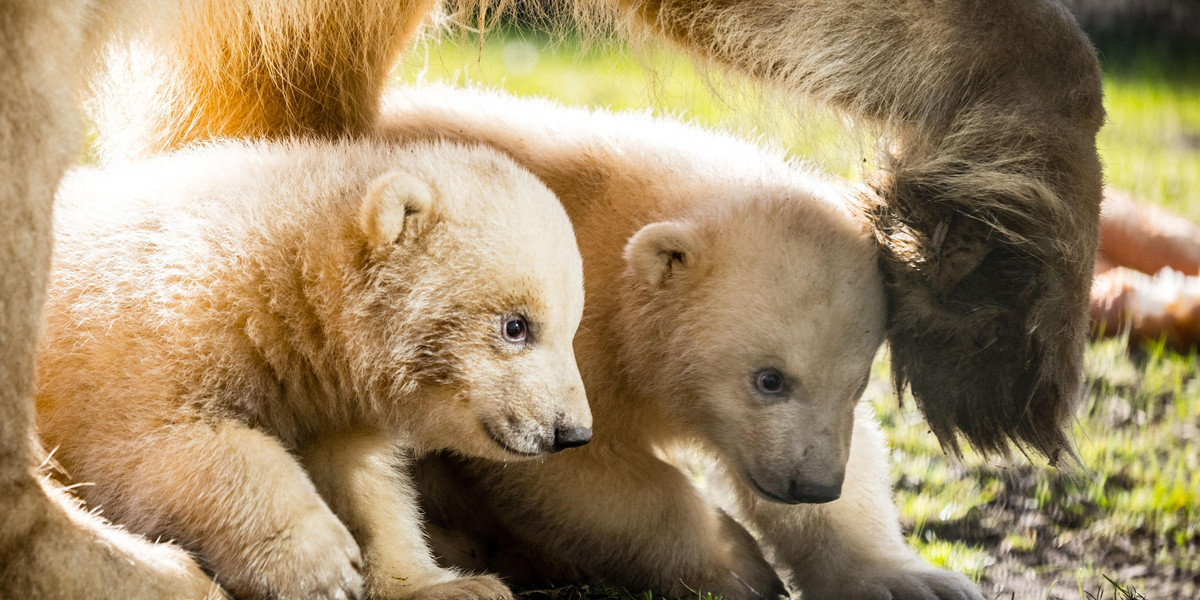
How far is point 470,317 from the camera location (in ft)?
9.28

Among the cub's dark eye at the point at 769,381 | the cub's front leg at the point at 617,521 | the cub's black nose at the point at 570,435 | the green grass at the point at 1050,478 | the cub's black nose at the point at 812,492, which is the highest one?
the cub's black nose at the point at 570,435

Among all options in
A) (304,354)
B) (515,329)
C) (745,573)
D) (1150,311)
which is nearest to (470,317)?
(515,329)

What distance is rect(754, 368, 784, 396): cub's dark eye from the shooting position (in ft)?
11.2

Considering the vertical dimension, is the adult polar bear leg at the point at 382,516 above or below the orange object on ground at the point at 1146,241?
above

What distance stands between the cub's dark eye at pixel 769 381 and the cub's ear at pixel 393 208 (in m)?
1.07

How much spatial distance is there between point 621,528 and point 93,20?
1.81 meters

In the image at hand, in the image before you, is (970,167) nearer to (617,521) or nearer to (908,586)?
(908,586)

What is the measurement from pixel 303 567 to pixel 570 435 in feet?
2.02

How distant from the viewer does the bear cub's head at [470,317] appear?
281 centimetres

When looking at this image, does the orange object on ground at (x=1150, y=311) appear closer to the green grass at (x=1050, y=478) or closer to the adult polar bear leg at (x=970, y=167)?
the green grass at (x=1050, y=478)

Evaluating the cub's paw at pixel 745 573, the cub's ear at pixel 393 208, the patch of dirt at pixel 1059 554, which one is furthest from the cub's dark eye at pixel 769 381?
the cub's ear at pixel 393 208

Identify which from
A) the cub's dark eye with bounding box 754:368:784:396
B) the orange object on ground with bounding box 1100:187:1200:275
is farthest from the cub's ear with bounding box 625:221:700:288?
the orange object on ground with bounding box 1100:187:1200:275

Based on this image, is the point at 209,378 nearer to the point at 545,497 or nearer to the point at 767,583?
the point at 545,497

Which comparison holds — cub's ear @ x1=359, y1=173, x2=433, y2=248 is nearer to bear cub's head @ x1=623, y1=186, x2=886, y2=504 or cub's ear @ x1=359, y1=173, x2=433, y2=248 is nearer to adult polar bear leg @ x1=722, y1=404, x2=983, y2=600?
bear cub's head @ x1=623, y1=186, x2=886, y2=504
